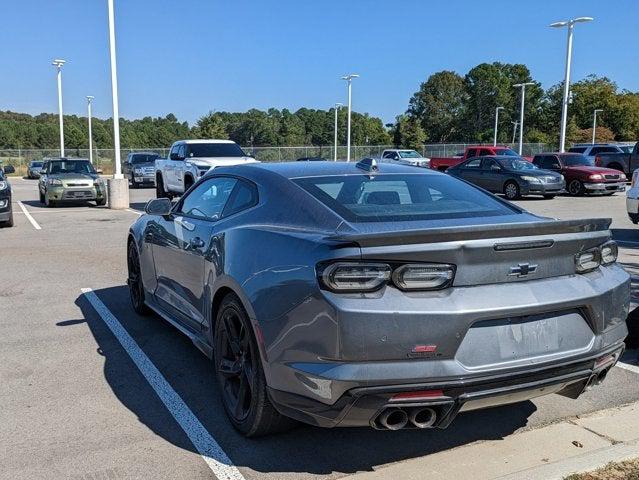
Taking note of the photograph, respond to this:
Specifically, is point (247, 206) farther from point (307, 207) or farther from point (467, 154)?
point (467, 154)

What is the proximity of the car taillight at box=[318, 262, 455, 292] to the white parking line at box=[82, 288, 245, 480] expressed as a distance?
120 cm

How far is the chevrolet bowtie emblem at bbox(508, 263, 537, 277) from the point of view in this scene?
2953mm

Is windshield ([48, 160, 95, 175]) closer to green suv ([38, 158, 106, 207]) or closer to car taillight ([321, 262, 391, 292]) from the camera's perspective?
green suv ([38, 158, 106, 207])

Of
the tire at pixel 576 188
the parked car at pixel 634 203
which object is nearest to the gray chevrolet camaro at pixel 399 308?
the parked car at pixel 634 203

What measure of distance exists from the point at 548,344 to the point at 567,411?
1301mm

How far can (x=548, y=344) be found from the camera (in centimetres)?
298

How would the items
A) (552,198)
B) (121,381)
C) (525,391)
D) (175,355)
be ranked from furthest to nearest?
(552,198), (175,355), (121,381), (525,391)

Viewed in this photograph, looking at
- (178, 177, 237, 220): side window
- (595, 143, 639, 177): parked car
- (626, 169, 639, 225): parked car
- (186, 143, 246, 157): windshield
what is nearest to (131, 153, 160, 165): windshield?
(186, 143, 246, 157): windshield

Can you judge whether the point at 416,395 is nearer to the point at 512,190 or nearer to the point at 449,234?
the point at 449,234

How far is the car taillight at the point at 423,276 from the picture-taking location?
281 cm

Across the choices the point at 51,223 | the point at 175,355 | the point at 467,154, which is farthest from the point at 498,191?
the point at 175,355

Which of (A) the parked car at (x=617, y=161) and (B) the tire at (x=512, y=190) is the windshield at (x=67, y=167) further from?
(A) the parked car at (x=617, y=161)

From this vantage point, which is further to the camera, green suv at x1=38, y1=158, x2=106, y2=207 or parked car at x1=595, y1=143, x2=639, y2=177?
parked car at x1=595, y1=143, x2=639, y2=177

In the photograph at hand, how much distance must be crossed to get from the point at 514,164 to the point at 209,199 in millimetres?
18943
